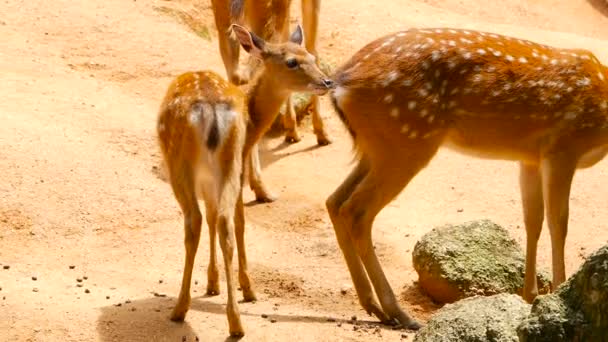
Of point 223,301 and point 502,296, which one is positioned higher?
point 502,296

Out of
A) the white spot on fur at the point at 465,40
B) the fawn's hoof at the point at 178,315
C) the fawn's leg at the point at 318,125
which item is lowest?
the fawn's hoof at the point at 178,315

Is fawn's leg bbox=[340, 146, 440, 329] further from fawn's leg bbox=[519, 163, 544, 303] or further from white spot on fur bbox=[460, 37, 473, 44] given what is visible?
fawn's leg bbox=[519, 163, 544, 303]

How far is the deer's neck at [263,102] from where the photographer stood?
757 centimetres

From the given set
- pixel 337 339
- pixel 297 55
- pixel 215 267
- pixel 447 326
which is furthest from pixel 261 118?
pixel 447 326

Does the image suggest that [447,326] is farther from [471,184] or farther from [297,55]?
[471,184]

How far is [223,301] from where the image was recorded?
289 inches

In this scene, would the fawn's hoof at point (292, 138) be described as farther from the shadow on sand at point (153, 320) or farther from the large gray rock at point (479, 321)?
the large gray rock at point (479, 321)

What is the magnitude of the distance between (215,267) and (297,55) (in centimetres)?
146

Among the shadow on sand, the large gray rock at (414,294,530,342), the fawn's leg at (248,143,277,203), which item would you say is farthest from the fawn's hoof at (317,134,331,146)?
the large gray rock at (414,294,530,342)

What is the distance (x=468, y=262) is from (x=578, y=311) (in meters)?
2.85

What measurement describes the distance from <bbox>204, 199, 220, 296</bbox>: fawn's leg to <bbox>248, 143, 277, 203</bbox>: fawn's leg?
6.72 ft

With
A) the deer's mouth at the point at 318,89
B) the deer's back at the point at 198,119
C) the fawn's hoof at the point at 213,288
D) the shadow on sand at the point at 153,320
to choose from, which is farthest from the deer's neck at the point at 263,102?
the shadow on sand at the point at 153,320

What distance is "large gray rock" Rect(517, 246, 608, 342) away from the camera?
494 centimetres

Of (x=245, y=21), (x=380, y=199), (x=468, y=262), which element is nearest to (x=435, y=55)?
(x=380, y=199)
